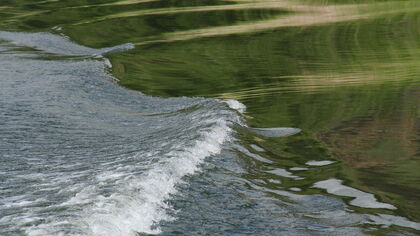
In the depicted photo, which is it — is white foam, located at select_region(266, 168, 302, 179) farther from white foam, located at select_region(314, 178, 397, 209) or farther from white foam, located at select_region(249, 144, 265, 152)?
white foam, located at select_region(249, 144, 265, 152)

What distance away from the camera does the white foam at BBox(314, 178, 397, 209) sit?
530 cm

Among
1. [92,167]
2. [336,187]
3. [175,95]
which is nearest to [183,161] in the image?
[92,167]

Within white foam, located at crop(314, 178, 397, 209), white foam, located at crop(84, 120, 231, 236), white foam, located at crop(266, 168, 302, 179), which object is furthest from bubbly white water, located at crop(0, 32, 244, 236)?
white foam, located at crop(314, 178, 397, 209)

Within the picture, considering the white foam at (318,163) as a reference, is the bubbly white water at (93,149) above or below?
above

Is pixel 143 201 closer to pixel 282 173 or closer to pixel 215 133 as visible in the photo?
pixel 282 173

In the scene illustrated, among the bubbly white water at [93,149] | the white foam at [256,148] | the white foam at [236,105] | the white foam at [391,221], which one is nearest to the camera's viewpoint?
the bubbly white water at [93,149]

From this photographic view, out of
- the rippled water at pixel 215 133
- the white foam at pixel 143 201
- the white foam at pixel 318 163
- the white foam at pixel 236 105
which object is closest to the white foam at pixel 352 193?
the rippled water at pixel 215 133

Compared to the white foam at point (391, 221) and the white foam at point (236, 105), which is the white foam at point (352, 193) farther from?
the white foam at point (236, 105)

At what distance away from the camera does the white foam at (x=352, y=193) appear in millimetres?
5297

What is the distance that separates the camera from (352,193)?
5578mm

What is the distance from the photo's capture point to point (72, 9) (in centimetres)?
2378

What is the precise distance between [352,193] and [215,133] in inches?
72.2

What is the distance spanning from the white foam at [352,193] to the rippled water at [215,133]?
0.02 meters

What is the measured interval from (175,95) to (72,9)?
14.4m
